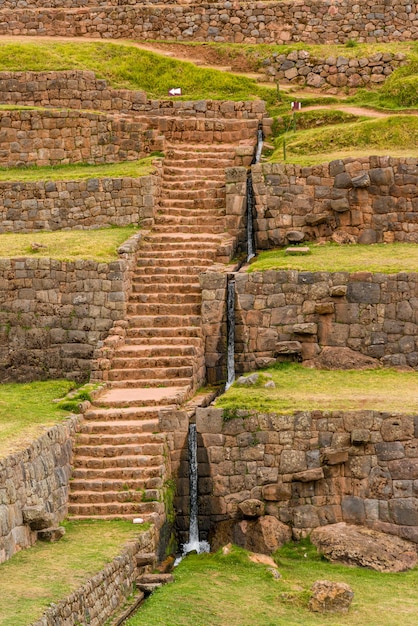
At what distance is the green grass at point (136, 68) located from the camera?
42.8 meters

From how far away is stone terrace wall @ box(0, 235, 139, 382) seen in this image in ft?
109

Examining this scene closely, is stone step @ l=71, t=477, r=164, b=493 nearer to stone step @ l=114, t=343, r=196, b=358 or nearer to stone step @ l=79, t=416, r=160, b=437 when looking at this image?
stone step @ l=79, t=416, r=160, b=437

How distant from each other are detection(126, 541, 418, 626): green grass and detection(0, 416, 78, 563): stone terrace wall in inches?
90.0

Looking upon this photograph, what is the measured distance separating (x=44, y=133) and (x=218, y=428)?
47.2 ft

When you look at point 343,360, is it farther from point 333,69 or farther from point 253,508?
point 333,69

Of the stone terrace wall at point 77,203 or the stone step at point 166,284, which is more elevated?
the stone terrace wall at point 77,203

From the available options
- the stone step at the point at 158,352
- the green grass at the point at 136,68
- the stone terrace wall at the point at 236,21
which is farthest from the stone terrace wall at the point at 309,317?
the stone terrace wall at the point at 236,21

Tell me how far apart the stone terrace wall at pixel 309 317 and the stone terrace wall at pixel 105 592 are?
21.7ft

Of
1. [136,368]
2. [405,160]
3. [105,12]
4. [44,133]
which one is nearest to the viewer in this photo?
[136,368]

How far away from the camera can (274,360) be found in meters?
32.3

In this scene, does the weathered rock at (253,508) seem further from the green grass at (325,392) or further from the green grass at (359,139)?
the green grass at (359,139)

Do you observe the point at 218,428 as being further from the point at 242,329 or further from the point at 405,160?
the point at 405,160

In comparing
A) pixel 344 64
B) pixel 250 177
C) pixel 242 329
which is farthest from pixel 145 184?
pixel 344 64

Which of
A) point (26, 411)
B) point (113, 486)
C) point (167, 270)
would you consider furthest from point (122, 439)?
point (167, 270)
